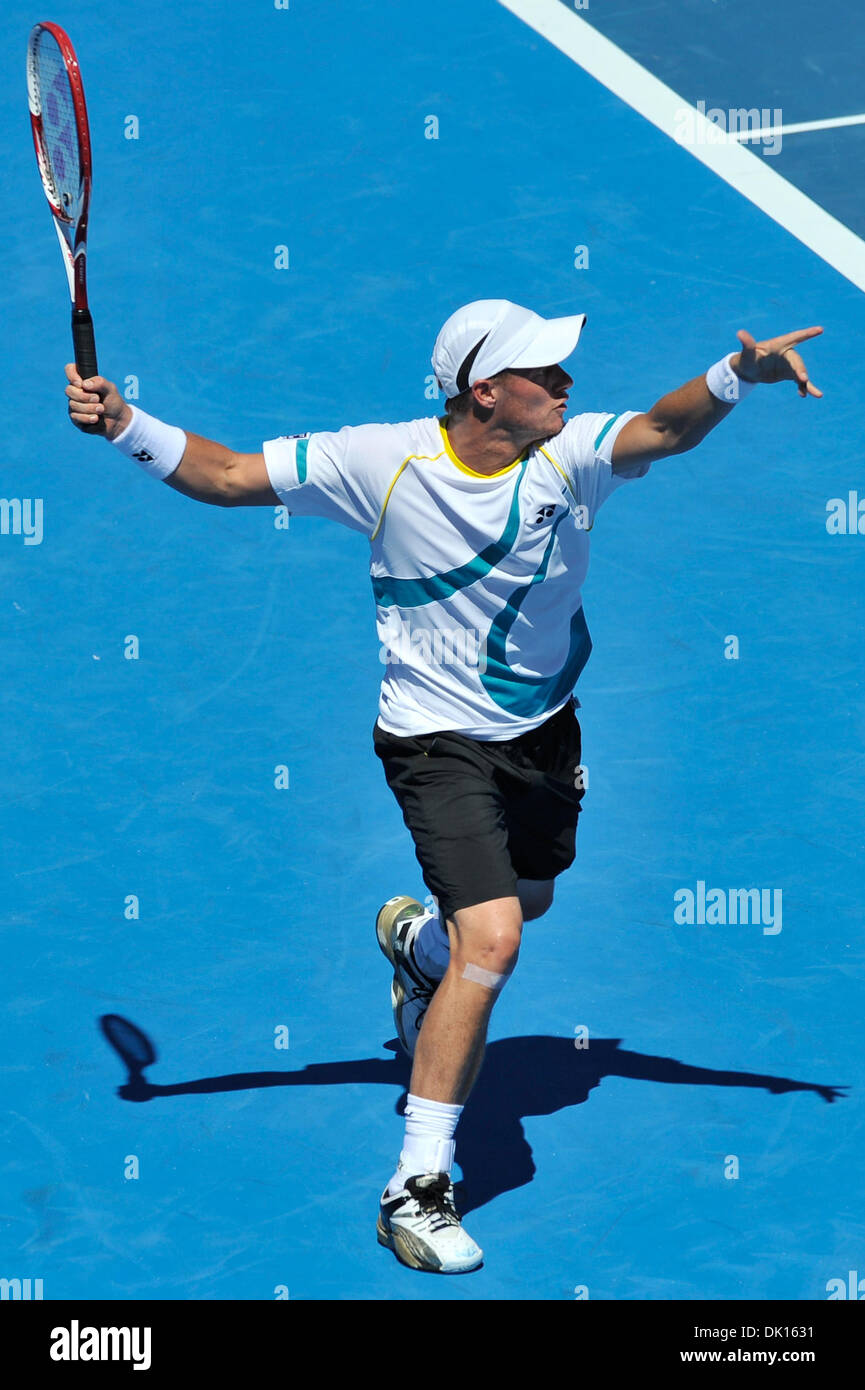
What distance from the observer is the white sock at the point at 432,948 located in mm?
6090

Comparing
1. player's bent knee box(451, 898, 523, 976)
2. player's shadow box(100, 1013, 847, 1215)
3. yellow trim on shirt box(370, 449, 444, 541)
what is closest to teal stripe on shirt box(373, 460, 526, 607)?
yellow trim on shirt box(370, 449, 444, 541)

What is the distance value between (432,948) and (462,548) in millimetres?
1313

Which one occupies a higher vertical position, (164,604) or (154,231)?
(154,231)

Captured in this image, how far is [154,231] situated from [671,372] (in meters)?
2.70

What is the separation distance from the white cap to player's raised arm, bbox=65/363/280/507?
622 mm

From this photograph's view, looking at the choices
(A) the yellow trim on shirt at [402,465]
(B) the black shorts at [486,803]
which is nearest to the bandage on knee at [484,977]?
(B) the black shorts at [486,803]

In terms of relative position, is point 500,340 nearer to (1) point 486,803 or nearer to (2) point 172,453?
(2) point 172,453

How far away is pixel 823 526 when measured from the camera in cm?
845

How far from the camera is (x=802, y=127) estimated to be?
35.4ft

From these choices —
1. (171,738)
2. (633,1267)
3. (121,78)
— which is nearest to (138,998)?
(171,738)

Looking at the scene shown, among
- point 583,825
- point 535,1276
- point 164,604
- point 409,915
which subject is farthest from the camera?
point 164,604

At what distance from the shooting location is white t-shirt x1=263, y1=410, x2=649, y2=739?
5.55 meters

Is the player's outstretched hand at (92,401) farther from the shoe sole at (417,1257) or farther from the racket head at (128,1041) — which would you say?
the shoe sole at (417,1257)

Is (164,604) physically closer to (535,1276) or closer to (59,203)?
(59,203)
